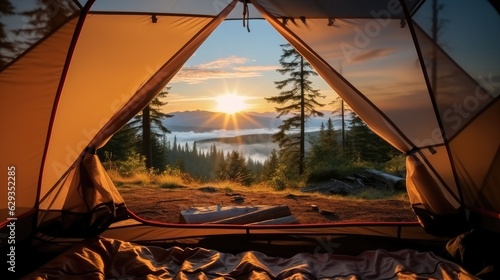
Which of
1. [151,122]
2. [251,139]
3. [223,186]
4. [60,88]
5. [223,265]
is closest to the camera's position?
[223,265]

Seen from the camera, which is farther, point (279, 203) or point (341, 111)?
point (341, 111)

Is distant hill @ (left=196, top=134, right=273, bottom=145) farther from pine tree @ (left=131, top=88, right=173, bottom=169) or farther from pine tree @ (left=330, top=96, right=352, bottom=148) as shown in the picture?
pine tree @ (left=131, top=88, right=173, bottom=169)

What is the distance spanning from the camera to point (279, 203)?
6.32 metres

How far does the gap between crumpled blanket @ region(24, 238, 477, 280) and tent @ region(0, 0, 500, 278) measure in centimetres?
38

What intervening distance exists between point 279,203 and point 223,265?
12.2ft

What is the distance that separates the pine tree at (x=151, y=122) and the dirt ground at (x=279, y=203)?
5321 mm

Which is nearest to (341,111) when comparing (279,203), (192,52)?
(279,203)

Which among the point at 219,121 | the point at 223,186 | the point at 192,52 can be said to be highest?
the point at 219,121

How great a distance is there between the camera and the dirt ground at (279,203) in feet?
18.0

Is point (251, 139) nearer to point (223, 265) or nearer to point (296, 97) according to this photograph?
point (296, 97)

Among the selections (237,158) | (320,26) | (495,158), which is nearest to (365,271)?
(495,158)

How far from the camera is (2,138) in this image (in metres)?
2.53

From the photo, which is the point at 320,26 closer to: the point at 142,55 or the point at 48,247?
the point at 142,55

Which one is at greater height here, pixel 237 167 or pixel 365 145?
pixel 365 145
